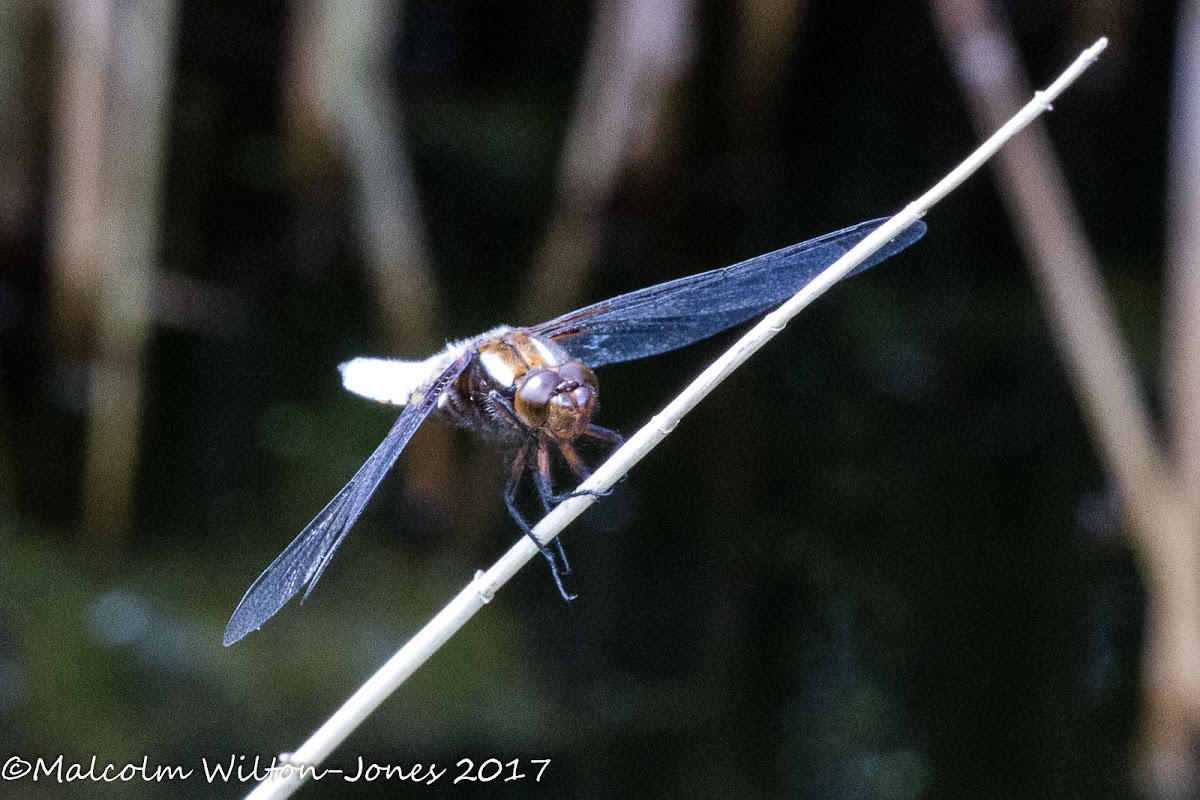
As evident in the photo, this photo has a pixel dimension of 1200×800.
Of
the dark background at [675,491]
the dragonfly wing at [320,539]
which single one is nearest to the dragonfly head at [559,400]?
the dragonfly wing at [320,539]

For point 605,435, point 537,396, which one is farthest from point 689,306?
point 537,396

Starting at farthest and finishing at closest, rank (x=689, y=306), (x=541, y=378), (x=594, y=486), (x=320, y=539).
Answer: (x=689, y=306), (x=541, y=378), (x=320, y=539), (x=594, y=486)

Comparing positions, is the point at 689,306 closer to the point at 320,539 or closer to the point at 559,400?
the point at 559,400

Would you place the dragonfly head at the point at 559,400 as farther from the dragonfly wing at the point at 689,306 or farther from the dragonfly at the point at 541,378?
the dragonfly wing at the point at 689,306

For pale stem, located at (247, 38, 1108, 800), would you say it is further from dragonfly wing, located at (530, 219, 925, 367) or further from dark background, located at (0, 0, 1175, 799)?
dark background, located at (0, 0, 1175, 799)

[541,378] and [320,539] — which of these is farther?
[541,378]

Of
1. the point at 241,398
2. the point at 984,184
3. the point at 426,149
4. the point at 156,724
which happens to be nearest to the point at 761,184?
the point at 984,184

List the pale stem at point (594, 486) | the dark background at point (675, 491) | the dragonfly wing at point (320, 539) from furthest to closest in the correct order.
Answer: the dark background at point (675, 491) → the dragonfly wing at point (320, 539) → the pale stem at point (594, 486)
